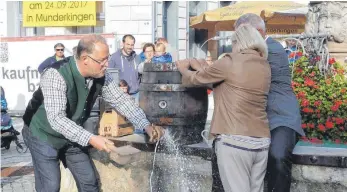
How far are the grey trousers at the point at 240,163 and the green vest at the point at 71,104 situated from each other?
1055mm

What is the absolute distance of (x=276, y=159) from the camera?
449cm

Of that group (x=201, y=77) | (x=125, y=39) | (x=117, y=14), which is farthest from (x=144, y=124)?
(x=117, y=14)

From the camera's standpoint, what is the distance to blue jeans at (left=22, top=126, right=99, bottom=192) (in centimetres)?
452

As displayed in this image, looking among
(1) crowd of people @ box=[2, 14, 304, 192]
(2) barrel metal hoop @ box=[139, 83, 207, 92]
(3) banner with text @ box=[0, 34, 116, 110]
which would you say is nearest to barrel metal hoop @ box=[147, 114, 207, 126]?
(2) barrel metal hoop @ box=[139, 83, 207, 92]

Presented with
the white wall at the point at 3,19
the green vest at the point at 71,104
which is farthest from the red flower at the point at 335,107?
the white wall at the point at 3,19

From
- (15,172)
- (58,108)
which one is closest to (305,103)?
(58,108)

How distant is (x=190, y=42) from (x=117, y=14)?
4270 mm

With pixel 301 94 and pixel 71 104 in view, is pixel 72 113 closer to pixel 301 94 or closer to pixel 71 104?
pixel 71 104

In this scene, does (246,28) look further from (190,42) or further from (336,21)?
(190,42)

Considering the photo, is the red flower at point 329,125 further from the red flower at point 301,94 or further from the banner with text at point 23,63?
the banner with text at point 23,63

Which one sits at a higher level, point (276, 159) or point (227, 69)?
point (227, 69)

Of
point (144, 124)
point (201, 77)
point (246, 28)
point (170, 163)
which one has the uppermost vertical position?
point (246, 28)

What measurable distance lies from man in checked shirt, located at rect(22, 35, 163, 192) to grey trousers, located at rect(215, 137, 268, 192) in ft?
2.13

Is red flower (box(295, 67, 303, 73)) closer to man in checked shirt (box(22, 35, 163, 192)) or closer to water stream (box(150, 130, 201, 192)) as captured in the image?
water stream (box(150, 130, 201, 192))
